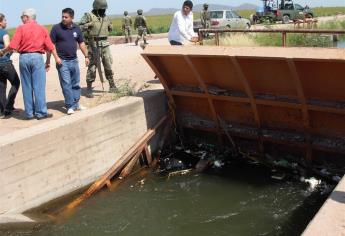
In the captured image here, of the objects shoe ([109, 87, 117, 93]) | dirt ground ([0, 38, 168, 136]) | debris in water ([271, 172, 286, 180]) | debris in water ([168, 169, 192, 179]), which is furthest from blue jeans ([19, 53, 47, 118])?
debris in water ([271, 172, 286, 180])

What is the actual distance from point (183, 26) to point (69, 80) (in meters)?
2.81

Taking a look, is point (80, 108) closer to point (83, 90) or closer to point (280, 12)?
point (83, 90)

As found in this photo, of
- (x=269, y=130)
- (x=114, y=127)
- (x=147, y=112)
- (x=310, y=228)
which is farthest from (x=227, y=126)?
(x=310, y=228)

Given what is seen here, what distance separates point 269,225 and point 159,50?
3462 mm

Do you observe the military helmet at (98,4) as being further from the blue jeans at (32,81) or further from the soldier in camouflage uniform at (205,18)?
the soldier in camouflage uniform at (205,18)

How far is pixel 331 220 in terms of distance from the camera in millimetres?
3912

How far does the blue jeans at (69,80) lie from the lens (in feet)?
26.0

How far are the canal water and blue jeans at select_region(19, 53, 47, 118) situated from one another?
1836mm

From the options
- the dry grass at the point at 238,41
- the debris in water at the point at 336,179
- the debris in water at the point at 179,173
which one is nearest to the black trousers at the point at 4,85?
the debris in water at the point at 179,173

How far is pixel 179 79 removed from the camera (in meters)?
8.48

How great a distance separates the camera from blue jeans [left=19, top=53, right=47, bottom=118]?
294 inches

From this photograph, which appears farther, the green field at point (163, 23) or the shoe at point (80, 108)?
the green field at point (163, 23)

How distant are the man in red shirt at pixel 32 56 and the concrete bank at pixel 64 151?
836 mm

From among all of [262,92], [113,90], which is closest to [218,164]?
[262,92]
